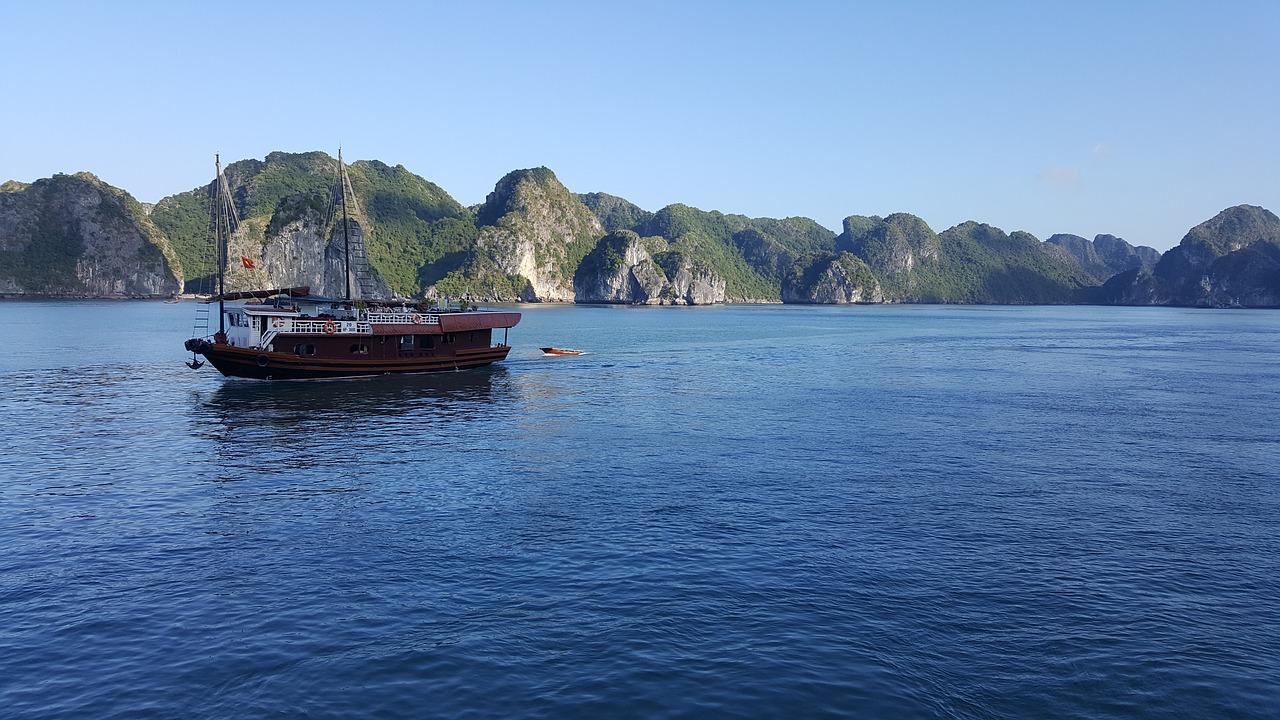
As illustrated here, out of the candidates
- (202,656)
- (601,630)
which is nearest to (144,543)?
(202,656)

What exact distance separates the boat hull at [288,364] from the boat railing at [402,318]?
363cm

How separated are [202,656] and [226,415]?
126 ft

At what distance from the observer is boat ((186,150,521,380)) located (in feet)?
215

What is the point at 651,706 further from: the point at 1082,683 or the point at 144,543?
the point at 144,543

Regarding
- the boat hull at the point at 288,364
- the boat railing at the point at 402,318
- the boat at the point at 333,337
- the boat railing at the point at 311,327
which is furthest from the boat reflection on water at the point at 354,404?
the boat railing at the point at 402,318

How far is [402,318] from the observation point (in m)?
73.4

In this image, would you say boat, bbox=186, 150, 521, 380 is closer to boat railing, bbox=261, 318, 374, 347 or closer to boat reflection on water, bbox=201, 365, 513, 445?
boat railing, bbox=261, 318, 374, 347

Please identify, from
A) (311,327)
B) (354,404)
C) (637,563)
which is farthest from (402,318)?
(637,563)

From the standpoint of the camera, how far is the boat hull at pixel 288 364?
6462 cm

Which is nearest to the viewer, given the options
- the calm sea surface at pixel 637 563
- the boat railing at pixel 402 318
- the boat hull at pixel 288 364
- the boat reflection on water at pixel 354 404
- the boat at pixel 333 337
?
the calm sea surface at pixel 637 563

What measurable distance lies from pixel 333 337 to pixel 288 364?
4423 millimetres

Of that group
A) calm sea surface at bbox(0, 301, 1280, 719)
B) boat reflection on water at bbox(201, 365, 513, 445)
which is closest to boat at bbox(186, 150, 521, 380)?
boat reflection on water at bbox(201, 365, 513, 445)

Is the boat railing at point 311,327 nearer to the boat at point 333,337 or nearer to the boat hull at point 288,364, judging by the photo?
the boat at point 333,337

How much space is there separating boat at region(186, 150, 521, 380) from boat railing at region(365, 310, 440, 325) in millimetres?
94
